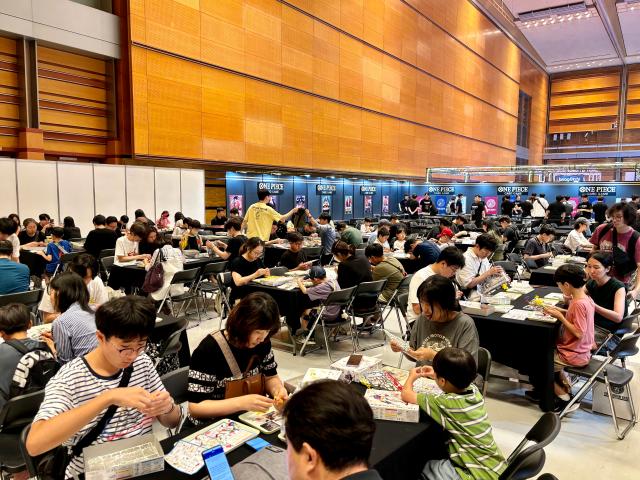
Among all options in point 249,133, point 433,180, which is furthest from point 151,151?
point 433,180

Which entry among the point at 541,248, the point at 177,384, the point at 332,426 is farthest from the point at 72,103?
the point at 332,426

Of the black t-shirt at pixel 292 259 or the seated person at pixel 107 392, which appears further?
the black t-shirt at pixel 292 259

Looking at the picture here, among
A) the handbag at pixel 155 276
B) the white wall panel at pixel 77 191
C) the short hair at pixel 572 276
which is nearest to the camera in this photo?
the short hair at pixel 572 276

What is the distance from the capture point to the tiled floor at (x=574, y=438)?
11.1 ft

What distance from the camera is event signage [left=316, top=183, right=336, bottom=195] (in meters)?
17.0

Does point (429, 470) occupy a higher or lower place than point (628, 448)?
higher

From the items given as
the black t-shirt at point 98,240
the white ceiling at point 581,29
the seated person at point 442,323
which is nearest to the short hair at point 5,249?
the black t-shirt at point 98,240

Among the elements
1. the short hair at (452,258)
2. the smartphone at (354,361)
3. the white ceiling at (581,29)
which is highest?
the white ceiling at (581,29)

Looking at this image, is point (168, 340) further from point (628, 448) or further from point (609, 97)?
point (609, 97)

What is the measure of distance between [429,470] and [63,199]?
1012 cm

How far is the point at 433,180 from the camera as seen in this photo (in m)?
20.4

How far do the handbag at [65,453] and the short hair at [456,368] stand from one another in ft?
4.62

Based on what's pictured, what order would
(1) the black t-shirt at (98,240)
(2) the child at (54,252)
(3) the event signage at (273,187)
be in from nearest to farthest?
(2) the child at (54,252) → (1) the black t-shirt at (98,240) → (3) the event signage at (273,187)

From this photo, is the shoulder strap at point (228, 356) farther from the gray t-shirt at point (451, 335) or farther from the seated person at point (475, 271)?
the seated person at point (475, 271)
